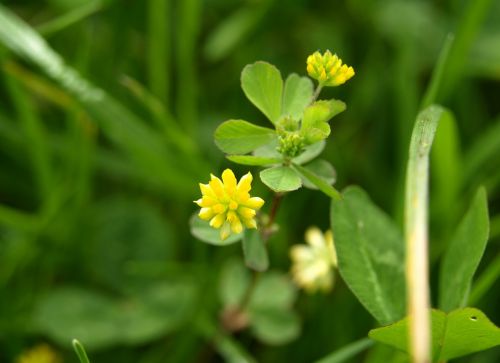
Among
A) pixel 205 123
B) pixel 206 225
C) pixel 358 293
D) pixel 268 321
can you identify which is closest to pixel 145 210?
pixel 205 123

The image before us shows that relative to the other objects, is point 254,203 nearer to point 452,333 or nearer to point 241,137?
point 241,137

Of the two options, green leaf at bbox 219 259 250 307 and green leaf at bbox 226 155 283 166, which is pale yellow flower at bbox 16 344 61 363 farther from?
green leaf at bbox 226 155 283 166

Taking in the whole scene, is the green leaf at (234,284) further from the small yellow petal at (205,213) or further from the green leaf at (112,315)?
the small yellow petal at (205,213)

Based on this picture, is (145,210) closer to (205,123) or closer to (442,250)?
(205,123)

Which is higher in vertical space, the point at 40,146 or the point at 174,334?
the point at 40,146

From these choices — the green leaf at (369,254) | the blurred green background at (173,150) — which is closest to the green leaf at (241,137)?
the green leaf at (369,254)

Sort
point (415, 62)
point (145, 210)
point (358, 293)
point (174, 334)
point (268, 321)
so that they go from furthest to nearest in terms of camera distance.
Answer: point (415, 62), point (145, 210), point (174, 334), point (268, 321), point (358, 293)

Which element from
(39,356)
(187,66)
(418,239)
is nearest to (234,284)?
(39,356)

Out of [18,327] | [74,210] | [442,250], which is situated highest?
[74,210]
